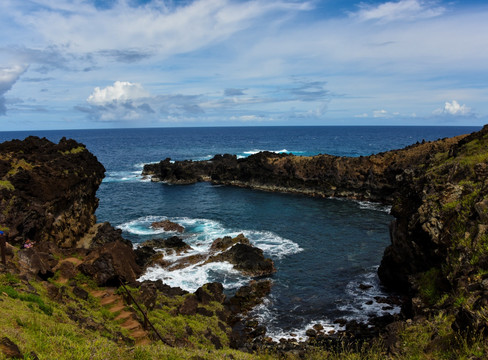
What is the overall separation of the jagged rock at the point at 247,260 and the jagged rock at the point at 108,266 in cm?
1636

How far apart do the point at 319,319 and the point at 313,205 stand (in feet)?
120

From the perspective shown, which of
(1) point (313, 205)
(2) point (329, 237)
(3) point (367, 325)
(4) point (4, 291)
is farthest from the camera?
(1) point (313, 205)

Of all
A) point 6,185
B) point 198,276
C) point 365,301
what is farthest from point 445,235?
point 6,185

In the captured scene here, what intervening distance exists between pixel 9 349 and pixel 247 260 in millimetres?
27710

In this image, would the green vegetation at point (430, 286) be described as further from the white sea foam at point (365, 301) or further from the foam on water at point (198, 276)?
the foam on water at point (198, 276)

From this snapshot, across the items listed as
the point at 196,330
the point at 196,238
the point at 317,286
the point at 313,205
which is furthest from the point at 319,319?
the point at 313,205

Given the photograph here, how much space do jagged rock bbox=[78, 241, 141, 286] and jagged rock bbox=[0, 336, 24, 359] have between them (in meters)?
9.91

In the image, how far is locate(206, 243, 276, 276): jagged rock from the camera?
1330 inches

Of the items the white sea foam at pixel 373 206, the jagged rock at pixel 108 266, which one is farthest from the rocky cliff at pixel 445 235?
the white sea foam at pixel 373 206

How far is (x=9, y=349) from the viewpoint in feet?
25.8

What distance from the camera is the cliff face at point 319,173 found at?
6419 cm

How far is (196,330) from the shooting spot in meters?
19.2

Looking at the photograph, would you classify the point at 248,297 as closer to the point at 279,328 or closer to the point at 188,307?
the point at 279,328

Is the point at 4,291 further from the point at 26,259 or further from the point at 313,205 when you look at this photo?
the point at 313,205
